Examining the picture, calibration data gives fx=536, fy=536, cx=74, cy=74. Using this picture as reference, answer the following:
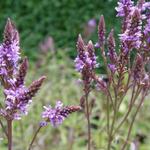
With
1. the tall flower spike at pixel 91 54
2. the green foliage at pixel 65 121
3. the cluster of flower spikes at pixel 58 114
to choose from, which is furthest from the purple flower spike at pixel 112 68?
the green foliage at pixel 65 121

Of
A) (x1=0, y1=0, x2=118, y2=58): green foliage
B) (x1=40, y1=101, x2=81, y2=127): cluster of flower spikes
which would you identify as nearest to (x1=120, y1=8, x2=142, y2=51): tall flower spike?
(x1=40, y1=101, x2=81, y2=127): cluster of flower spikes

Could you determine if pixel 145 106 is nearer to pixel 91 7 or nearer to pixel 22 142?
pixel 22 142

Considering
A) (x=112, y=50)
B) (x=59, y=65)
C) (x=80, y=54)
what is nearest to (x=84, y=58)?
(x=80, y=54)

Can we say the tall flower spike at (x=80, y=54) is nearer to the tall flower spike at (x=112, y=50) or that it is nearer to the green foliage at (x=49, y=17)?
the tall flower spike at (x=112, y=50)

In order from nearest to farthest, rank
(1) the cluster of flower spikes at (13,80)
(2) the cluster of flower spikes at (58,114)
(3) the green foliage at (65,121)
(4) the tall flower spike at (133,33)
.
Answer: (1) the cluster of flower spikes at (13,80) → (2) the cluster of flower spikes at (58,114) → (4) the tall flower spike at (133,33) → (3) the green foliage at (65,121)

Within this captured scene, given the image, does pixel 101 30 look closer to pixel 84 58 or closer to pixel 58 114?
pixel 84 58

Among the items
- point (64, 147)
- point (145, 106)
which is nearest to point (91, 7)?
point (145, 106)

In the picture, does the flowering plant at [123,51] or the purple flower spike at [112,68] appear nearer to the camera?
the flowering plant at [123,51]

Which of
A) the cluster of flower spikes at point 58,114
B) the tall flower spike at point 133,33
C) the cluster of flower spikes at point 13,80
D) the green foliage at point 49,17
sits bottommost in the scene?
the cluster of flower spikes at point 58,114
